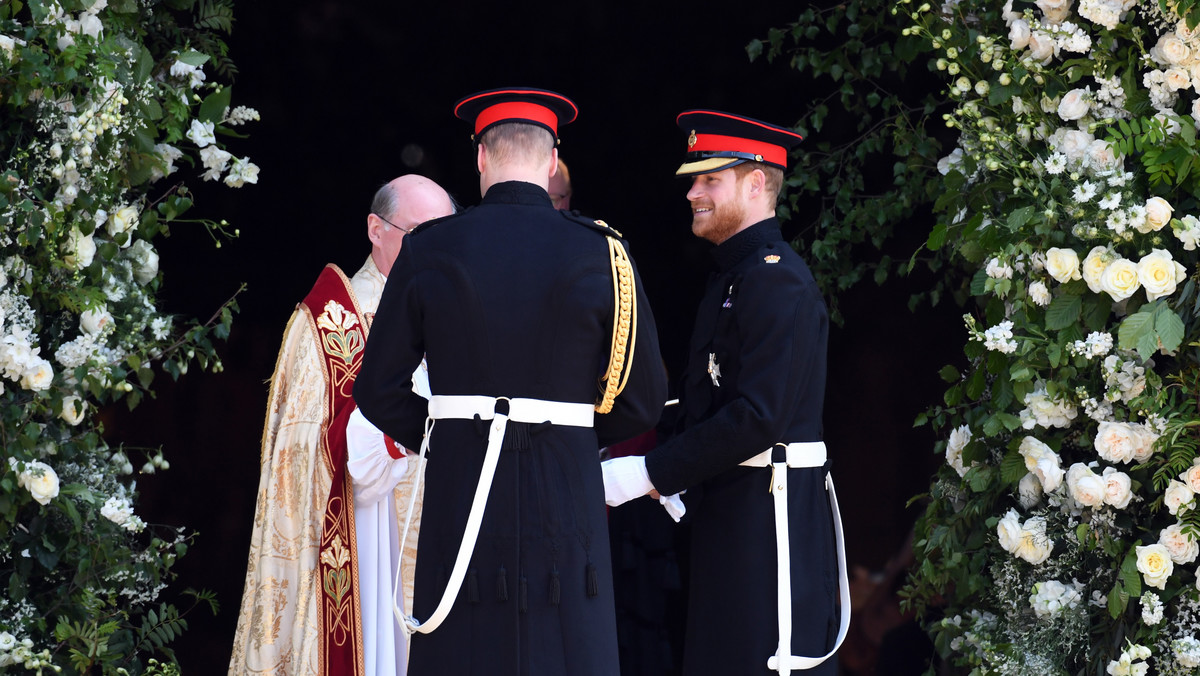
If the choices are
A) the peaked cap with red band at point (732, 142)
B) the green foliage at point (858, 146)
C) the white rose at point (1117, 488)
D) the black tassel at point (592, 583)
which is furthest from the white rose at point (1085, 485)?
the green foliage at point (858, 146)

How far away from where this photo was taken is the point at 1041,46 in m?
3.22

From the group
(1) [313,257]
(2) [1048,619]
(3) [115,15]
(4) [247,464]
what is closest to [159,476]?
(4) [247,464]

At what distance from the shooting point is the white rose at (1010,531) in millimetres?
3178

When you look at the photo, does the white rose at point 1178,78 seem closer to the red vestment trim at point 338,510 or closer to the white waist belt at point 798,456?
the white waist belt at point 798,456

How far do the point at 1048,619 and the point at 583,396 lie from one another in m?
1.26

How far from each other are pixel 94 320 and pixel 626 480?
1.20 m

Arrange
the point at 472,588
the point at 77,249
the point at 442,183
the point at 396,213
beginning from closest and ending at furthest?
1. the point at 472,588
2. the point at 77,249
3. the point at 396,213
4. the point at 442,183

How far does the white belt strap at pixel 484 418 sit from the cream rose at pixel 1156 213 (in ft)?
4.26

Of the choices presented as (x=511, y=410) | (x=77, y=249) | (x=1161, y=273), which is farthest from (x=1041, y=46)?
(x=77, y=249)

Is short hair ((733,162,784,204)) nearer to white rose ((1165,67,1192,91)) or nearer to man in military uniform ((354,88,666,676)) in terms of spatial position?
man in military uniform ((354,88,666,676))

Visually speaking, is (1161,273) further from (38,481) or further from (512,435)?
(38,481)

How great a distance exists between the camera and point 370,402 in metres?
2.73

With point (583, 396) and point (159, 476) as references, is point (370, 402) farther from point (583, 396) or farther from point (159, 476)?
point (159, 476)

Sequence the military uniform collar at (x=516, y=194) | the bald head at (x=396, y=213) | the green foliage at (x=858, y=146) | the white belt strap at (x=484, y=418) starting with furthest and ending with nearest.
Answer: the green foliage at (x=858, y=146), the bald head at (x=396, y=213), the military uniform collar at (x=516, y=194), the white belt strap at (x=484, y=418)
